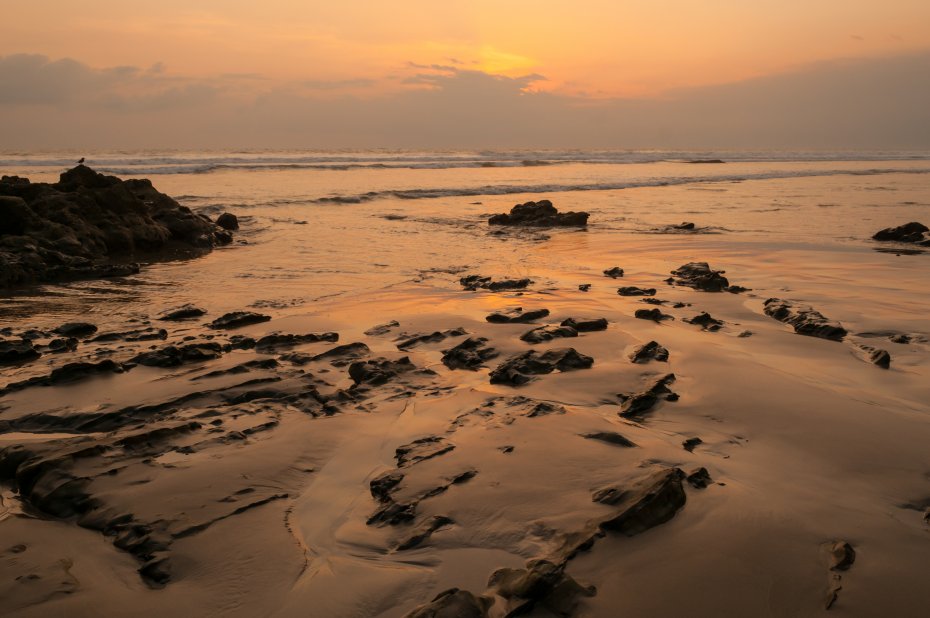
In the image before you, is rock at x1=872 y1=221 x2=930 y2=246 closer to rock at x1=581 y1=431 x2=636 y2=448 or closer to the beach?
the beach

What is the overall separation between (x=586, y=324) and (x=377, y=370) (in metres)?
2.18

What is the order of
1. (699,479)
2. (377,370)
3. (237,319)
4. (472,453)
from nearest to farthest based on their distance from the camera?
(699,479) → (472,453) → (377,370) → (237,319)

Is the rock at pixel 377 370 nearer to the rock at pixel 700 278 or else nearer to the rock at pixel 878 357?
the rock at pixel 878 357

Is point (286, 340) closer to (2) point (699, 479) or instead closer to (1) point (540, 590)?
(2) point (699, 479)

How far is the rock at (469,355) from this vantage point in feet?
16.7

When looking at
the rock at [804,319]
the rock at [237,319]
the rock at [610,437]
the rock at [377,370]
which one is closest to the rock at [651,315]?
the rock at [804,319]

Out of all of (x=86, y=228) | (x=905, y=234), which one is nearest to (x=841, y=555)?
(x=905, y=234)

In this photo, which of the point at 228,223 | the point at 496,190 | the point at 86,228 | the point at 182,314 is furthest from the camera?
the point at 496,190

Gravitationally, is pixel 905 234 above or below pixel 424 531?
above

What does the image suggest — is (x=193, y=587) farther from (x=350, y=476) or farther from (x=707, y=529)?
(x=707, y=529)

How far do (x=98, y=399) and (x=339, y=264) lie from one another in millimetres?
5782

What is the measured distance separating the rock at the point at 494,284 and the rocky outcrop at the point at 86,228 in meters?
4.97

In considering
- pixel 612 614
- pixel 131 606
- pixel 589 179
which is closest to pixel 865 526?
pixel 612 614

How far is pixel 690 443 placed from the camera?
3.66 metres
